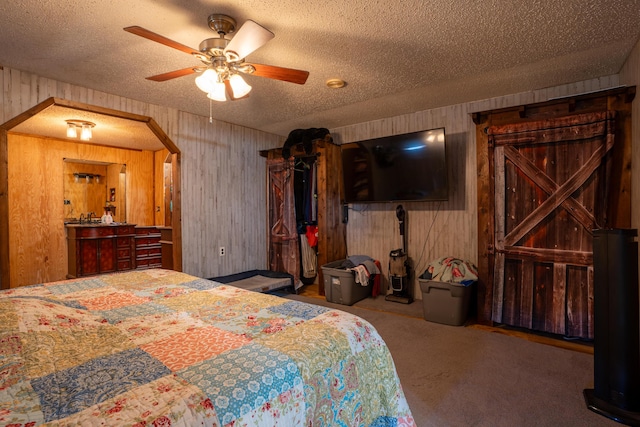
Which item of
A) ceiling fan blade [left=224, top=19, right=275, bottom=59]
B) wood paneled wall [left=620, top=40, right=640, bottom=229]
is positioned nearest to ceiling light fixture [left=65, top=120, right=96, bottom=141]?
ceiling fan blade [left=224, top=19, right=275, bottom=59]

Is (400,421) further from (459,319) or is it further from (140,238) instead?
(140,238)

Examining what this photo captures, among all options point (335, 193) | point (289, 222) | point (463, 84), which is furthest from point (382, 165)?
point (289, 222)

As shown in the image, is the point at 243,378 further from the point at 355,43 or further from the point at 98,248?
the point at 98,248

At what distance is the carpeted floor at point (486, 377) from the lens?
5.72 feet

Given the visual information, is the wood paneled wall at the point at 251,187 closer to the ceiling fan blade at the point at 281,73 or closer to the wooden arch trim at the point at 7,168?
the wooden arch trim at the point at 7,168

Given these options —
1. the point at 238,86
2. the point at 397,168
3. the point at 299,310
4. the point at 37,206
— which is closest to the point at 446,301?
the point at 397,168

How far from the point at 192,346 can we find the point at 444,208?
3.31 metres

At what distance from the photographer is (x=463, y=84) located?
3006mm

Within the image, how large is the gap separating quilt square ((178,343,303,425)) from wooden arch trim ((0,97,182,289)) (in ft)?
8.98

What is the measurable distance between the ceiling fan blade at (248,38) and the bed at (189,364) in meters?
1.42

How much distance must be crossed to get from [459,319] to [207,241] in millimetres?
3096

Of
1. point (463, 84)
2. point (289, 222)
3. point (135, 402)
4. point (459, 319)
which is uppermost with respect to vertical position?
point (463, 84)

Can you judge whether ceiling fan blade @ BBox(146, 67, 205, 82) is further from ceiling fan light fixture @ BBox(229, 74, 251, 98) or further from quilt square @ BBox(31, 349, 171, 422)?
quilt square @ BBox(31, 349, 171, 422)

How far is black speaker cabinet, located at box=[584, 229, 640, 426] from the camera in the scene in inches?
68.6
